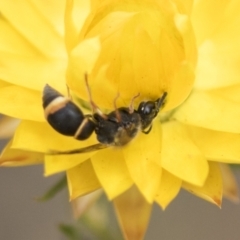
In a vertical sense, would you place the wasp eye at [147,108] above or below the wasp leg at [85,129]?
below

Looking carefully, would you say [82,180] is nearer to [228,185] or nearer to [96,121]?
[96,121]

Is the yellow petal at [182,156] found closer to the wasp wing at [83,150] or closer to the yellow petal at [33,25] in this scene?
the wasp wing at [83,150]

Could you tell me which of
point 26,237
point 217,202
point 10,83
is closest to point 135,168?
point 217,202

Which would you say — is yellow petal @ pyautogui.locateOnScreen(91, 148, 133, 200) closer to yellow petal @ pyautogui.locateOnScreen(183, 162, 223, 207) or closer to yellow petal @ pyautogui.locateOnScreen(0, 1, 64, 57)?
yellow petal @ pyautogui.locateOnScreen(183, 162, 223, 207)

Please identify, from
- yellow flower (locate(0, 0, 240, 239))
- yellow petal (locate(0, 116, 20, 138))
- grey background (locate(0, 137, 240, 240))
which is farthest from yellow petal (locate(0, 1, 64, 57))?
grey background (locate(0, 137, 240, 240))

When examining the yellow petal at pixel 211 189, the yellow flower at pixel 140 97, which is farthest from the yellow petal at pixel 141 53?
the yellow petal at pixel 211 189
